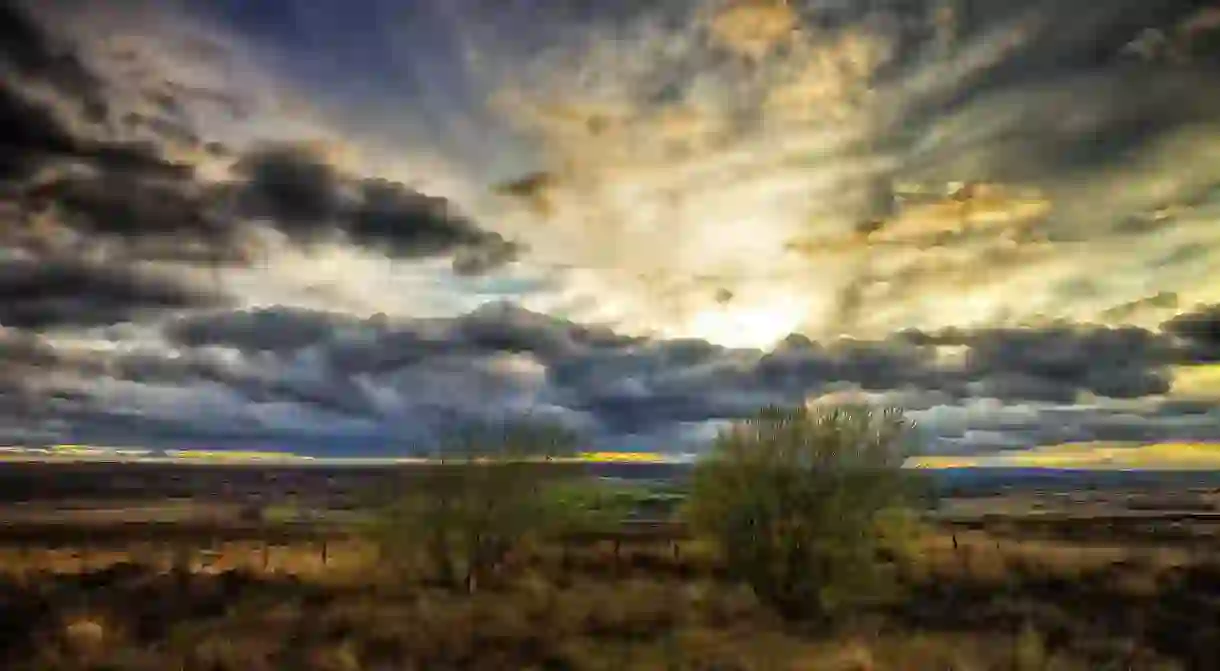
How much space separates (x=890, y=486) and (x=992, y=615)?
6124mm

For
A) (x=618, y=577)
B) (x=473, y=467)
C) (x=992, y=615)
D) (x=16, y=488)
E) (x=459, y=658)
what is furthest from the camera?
(x=16, y=488)

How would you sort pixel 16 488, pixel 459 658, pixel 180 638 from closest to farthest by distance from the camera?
pixel 459 658 < pixel 180 638 < pixel 16 488

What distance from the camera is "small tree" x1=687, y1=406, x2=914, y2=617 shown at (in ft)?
70.0

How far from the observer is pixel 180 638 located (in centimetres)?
1925

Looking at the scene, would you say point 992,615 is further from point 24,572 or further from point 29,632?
point 24,572

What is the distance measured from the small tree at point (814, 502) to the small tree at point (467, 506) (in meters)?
7.88

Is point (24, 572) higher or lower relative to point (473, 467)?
lower

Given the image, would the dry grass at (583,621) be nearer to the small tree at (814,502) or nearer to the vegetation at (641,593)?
the vegetation at (641,593)

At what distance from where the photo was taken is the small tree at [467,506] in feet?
91.1

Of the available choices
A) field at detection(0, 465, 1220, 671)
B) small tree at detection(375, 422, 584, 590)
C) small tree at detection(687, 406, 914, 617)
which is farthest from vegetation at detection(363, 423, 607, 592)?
small tree at detection(687, 406, 914, 617)

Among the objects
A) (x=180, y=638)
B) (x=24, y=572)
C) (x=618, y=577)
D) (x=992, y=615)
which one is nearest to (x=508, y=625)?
(x=180, y=638)

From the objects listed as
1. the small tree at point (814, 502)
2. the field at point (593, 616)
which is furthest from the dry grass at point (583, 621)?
the small tree at point (814, 502)

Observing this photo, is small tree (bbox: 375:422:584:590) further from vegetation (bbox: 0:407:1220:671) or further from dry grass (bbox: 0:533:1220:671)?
dry grass (bbox: 0:533:1220:671)

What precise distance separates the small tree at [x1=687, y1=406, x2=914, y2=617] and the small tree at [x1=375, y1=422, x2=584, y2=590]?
7876mm
